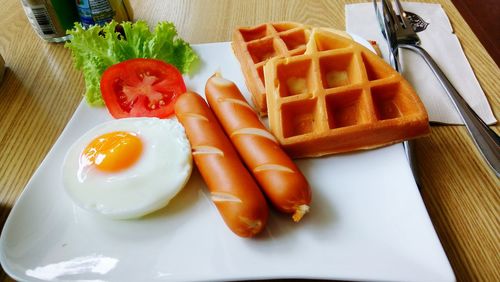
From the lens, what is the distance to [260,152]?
937 millimetres

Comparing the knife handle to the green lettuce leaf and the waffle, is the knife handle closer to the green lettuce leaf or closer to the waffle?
the waffle

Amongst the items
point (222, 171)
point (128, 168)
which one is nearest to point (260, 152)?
point (222, 171)

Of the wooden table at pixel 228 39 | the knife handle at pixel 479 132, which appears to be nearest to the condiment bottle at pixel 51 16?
the wooden table at pixel 228 39

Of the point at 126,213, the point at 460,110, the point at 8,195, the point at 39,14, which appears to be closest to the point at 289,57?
the point at 460,110

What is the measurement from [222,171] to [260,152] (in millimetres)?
113

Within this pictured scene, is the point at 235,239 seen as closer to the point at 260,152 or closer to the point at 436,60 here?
the point at 260,152

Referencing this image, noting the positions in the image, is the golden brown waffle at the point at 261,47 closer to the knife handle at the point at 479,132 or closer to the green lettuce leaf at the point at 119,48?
the green lettuce leaf at the point at 119,48

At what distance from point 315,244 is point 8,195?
0.91 metres

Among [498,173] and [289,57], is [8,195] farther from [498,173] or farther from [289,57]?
[498,173]

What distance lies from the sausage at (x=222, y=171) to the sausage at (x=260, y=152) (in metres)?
0.02

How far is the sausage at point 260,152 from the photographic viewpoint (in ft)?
2.80

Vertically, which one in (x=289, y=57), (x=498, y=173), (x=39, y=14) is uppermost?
(x=39, y=14)

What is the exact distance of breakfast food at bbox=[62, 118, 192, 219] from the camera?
2.96ft

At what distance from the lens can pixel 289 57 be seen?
118cm
